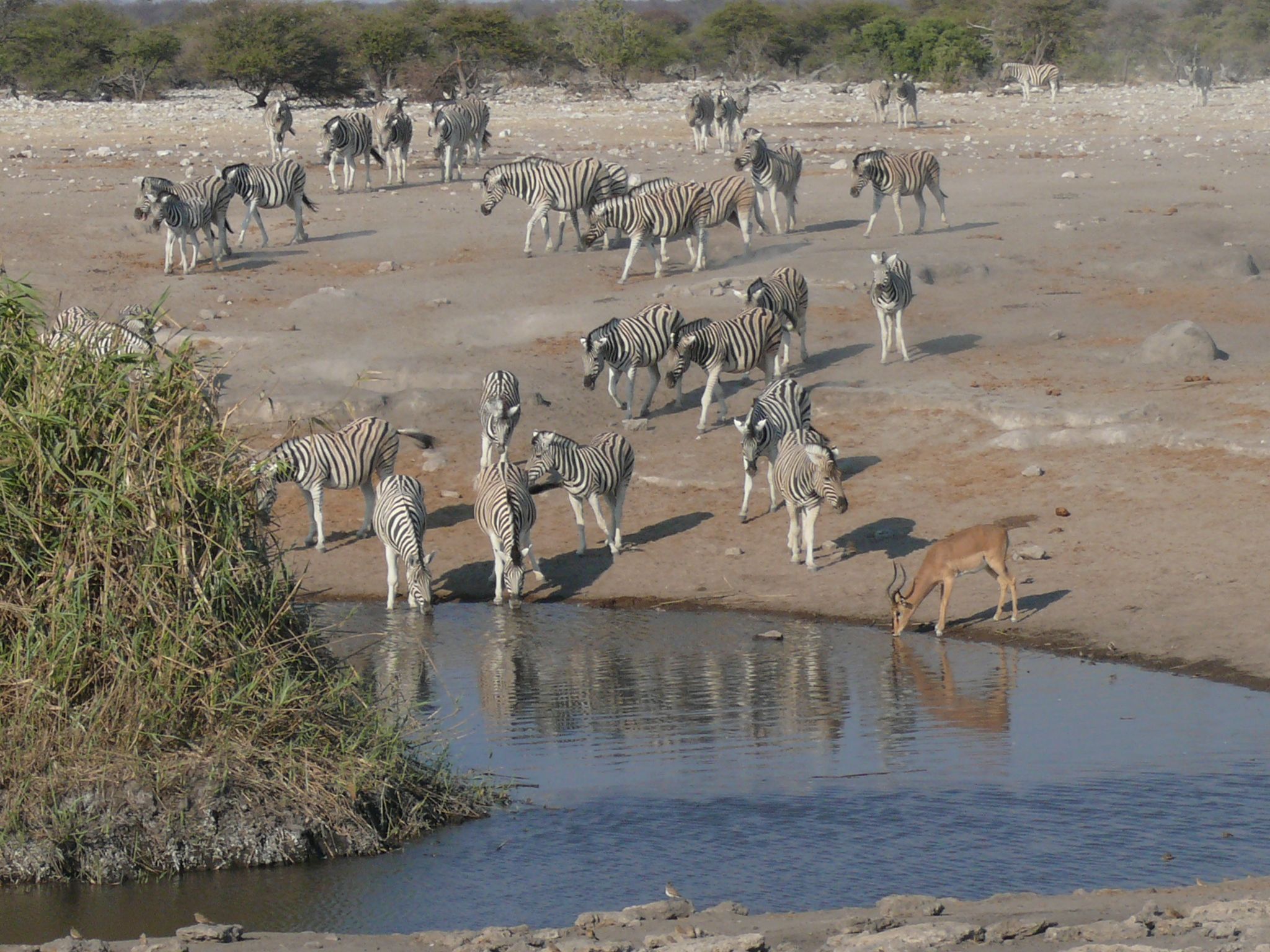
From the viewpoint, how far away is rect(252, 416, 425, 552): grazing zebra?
14891 mm

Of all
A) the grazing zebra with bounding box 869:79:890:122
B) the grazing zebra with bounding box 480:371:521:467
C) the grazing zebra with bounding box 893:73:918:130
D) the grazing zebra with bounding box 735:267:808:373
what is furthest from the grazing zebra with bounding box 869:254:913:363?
the grazing zebra with bounding box 869:79:890:122

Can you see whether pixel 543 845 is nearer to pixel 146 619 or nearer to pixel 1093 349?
pixel 146 619

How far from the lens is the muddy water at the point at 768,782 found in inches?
293

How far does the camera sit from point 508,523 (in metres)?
13.7

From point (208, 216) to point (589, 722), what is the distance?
49.7 feet

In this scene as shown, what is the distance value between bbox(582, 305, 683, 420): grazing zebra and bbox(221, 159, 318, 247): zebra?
9222 mm

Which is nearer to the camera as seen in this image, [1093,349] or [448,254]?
[1093,349]

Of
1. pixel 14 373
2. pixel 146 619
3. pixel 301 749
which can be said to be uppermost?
pixel 14 373

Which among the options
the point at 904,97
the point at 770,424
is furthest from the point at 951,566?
the point at 904,97

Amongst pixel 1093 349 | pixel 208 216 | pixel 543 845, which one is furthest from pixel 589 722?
pixel 208 216

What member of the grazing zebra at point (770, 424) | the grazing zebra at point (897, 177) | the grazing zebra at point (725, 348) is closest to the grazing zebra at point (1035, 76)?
the grazing zebra at point (897, 177)

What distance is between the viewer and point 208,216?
77.3ft

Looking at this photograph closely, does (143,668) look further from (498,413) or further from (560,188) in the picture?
(560,188)

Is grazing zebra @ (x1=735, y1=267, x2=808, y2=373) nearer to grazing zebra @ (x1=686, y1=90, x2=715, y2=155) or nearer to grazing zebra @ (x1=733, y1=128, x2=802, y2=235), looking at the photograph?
grazing zebra @ (x1=733, y1=128, x2=802, y2=235)
